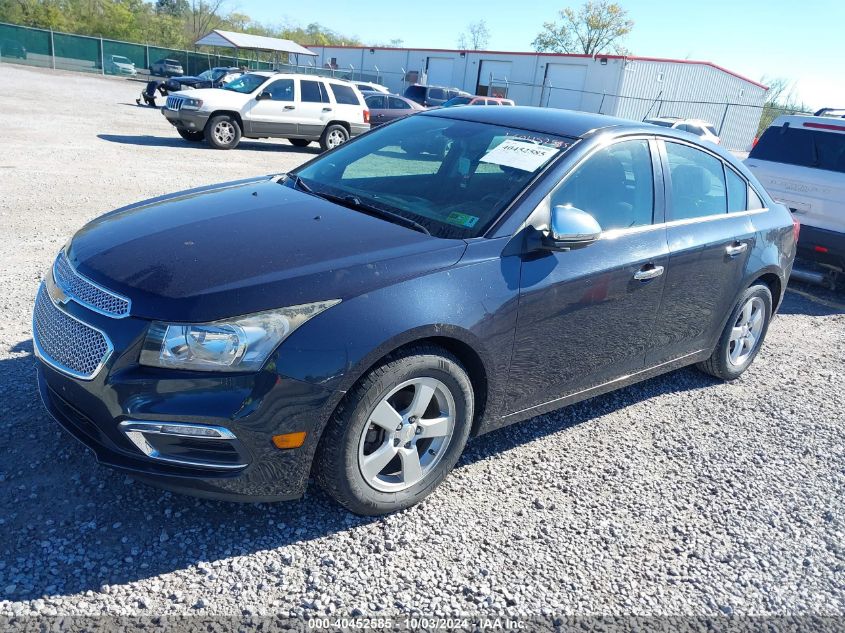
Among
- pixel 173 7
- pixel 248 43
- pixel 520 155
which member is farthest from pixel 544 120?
pixel 173 7

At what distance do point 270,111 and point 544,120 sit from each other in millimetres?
12916

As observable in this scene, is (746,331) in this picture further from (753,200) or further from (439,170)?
(439,170)

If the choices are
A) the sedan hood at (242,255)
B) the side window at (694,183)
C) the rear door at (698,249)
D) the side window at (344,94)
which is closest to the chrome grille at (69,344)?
the sedan hood at (242,255)

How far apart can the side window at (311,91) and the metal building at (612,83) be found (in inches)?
848

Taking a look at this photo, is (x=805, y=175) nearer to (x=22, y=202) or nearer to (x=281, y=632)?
(x=281, y=632)

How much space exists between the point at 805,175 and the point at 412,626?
23.7 feet

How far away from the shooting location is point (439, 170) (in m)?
3.82

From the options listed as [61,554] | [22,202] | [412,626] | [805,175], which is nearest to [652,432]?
[412,626]

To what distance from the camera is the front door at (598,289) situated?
10.8 ft

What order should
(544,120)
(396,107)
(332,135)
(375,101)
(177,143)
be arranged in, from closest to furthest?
(544,120), (177,143), (332,135), (375,101), (396,107)

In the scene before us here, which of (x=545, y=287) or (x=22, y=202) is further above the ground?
(x=545, y=287)

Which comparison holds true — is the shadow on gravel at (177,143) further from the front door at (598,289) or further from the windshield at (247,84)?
the front door at (598,289)

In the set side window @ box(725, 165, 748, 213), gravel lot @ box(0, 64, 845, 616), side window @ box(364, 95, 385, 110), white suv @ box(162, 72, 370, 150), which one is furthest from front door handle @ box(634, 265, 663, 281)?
side window @ box(364, 95, 385, 110)

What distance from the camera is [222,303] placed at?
8.25 feet
